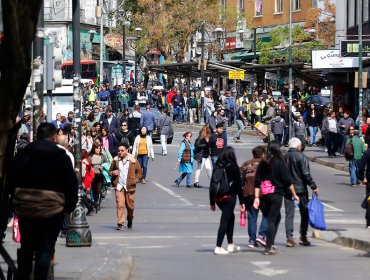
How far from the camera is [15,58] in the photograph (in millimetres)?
9375

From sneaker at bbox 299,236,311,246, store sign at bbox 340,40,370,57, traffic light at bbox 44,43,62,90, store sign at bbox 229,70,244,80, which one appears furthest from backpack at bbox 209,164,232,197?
store sign at bbox 229,70,244,80

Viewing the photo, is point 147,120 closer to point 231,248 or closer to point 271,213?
point 231,248

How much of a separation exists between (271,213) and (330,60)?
28976 millimetres

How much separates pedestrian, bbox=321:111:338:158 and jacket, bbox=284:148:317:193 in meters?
22.7

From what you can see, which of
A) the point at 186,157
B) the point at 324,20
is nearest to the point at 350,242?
the point at 186,157

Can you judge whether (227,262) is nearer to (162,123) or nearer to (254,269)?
(254,269)

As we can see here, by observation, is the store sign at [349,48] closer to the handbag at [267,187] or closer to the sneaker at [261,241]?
the sneaker at [261,241]

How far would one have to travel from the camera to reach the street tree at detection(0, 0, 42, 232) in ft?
30.3

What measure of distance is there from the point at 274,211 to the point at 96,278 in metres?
4.77

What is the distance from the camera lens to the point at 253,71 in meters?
61.8

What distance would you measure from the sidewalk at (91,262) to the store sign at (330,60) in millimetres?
28971

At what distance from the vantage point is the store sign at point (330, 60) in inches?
1789

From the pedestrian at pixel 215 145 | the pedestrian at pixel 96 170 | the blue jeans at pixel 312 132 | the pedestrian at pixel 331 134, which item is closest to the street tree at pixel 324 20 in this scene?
the blue jeans at pixel 312 132

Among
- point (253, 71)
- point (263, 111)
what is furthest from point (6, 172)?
point (253, 71)
